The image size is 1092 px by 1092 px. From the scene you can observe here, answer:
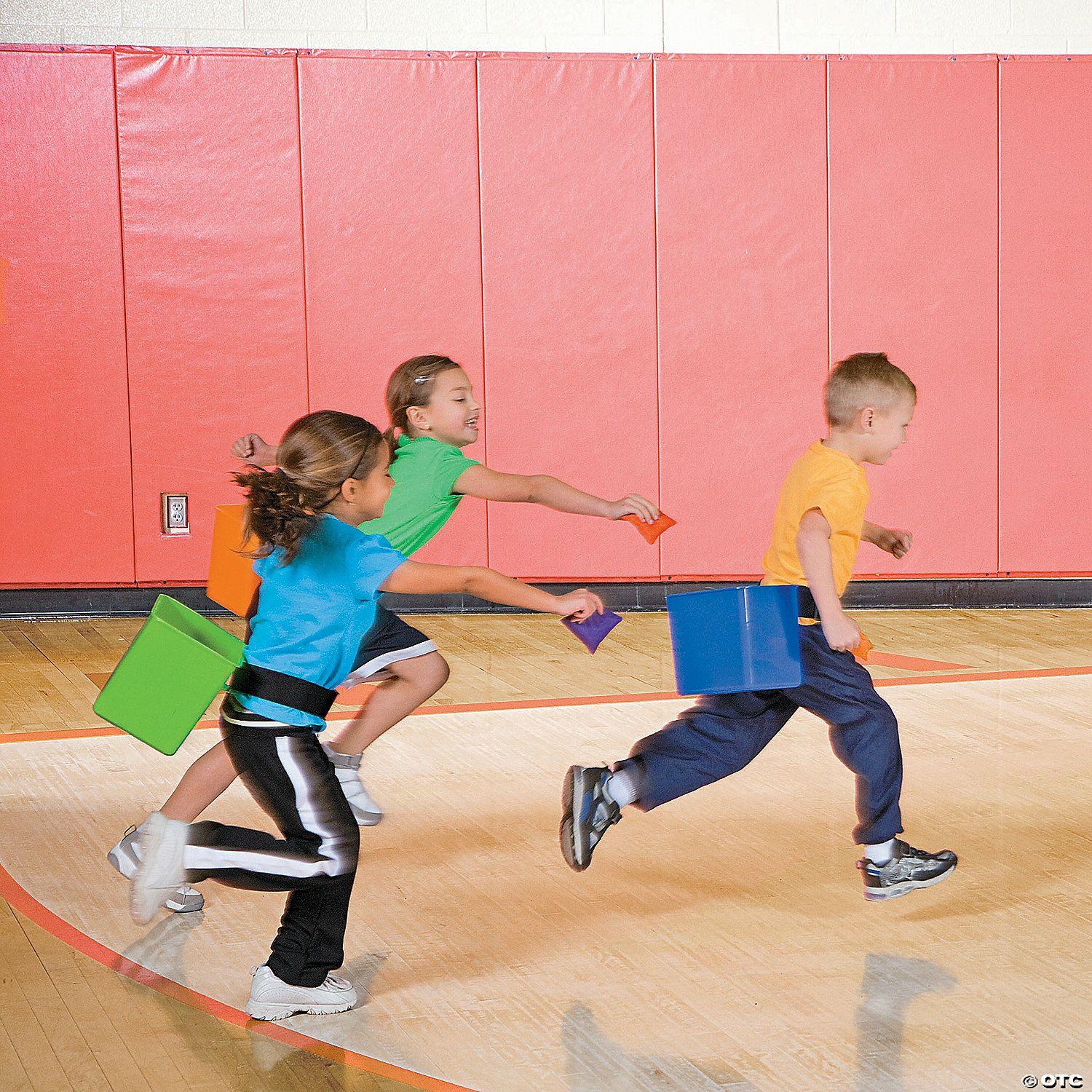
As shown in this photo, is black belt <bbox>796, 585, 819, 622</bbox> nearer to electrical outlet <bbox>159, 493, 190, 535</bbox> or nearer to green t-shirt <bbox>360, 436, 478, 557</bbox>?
green t-shirt <bbox>360, 436, 478, 557</bbox>

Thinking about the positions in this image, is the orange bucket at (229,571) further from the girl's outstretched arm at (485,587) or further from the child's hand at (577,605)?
the child's hand at (577,605)

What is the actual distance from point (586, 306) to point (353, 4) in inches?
68.6

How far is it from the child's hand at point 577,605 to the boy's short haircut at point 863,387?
75 centimetres

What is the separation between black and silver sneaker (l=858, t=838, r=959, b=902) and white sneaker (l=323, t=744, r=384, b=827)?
120cm

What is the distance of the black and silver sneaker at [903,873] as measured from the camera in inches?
111

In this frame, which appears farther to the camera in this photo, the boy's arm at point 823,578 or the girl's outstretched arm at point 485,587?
the boy's arm at point 823,578

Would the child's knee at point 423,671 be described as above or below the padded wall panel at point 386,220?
below

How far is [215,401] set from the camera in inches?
263

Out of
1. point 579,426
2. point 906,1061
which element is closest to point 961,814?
point 906,1061

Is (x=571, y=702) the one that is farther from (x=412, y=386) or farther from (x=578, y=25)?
(x=578, y=25)

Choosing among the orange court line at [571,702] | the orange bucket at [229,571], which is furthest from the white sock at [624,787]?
the orange court line at [571,702]

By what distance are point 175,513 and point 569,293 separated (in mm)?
2098

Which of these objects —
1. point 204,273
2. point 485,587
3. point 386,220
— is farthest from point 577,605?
point 204,273

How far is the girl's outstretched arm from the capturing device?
7.97 feet
